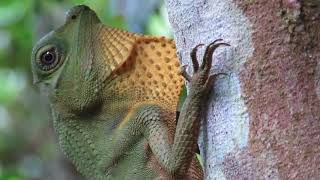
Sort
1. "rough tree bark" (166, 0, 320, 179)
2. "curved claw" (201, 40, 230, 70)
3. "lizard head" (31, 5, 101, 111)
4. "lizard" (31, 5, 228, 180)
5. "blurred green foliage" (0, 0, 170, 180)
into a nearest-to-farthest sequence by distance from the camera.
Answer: "rough tree bark" (166, 0, 320, 179) → "curved claw" (201, 40, 230, 70) → "lizard" (31, 5, 228, 180) → "lizard head" (31, 5, 101, 111) → "blurred green foliage" (0, 0, 170, 180)

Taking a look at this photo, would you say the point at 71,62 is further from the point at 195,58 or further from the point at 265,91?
the point at 265,91

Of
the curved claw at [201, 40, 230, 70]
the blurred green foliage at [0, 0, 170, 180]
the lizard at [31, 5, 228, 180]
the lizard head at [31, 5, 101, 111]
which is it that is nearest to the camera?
the curved claw at [201, 40, 230, 70]

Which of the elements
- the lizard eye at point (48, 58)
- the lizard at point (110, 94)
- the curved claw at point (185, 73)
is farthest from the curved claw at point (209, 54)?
the lizard eye at point (48, 58)

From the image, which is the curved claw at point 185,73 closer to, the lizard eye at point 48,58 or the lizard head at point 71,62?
the lizard head at point 71,62

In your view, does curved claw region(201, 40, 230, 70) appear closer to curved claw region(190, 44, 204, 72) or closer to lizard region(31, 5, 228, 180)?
curved claw region(190, 44, 204, 72)

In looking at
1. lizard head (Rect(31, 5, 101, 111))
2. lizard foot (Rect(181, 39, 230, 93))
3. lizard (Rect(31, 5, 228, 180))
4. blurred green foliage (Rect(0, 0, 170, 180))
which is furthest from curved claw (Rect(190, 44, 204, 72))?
blurred green foliage (Rect(0, 0, 170, 180))

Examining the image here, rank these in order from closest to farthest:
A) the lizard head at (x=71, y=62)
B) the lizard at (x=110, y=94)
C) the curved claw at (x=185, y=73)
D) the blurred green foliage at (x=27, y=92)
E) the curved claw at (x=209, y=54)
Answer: the curved claw at (x=209, y=54)
the curved claw at (x=185, y=73)
the lizard at (x=110, y=94)
the lizard head at (x=71, y=62)
the blurred green foliage at (x=27, y=92)

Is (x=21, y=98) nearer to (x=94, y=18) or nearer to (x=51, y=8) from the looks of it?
(x=51, y=8)
